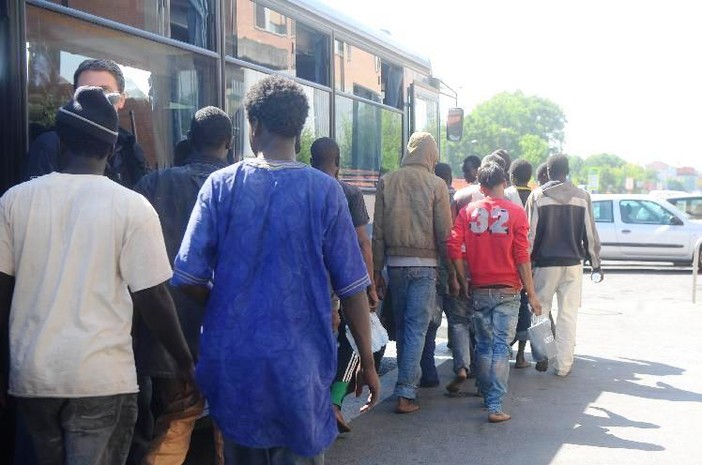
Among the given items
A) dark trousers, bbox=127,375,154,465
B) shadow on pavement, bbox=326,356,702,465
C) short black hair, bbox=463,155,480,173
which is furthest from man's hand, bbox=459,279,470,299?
dark trousers, bbox=127,375,154,465

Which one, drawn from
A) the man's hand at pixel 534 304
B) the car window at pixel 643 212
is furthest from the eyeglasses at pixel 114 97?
the car window at pixel 643 212

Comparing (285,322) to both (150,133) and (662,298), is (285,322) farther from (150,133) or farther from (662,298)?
(662,298)

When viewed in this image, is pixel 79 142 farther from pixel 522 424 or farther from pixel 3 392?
pixel 522 424

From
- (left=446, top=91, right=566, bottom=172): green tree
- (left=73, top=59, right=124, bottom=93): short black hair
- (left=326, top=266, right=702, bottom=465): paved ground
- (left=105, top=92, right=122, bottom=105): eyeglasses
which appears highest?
(left=446, top=91, right=566, bottom=172): green tree

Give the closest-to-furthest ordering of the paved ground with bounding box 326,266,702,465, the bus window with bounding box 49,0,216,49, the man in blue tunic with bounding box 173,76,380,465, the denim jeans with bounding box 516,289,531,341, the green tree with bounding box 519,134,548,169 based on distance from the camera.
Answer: the man in blue tunic with bounding box 173,76,380,465, the bus window with bounding box 49,0,216,49, the paved ground with bounding box 326,266,702,465, the denim jeans with bounding box 516,289,531,341, the green tree with bounding box 519,134,548,169

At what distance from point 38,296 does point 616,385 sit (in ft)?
20.4

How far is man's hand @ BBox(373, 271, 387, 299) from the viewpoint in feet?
23.4

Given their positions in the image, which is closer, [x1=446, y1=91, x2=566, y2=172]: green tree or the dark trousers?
the dark trousers

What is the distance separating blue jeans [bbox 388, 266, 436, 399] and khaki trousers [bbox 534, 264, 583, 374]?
1829mm

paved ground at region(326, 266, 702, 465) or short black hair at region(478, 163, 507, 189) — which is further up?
short black hair at region(478, 163, 507, 189)

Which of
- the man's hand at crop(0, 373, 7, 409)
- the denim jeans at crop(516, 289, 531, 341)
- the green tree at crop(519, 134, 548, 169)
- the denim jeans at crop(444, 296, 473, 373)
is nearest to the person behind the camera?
the man's hand at crop(0, 373, 7, 409)

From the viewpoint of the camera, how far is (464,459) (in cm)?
596

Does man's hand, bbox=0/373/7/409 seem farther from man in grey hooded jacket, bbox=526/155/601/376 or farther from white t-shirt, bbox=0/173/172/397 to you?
man in grey hooded jacket, bbox=526/155/601/376

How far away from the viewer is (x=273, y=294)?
3.12 metres
